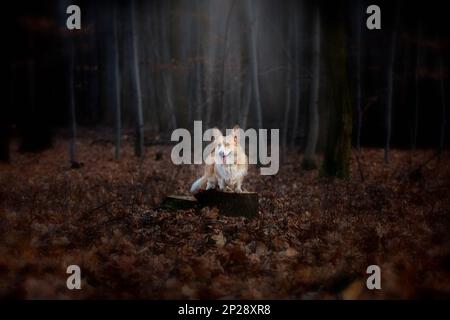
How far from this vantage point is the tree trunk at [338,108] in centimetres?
1225

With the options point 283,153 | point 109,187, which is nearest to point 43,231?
point 109,187

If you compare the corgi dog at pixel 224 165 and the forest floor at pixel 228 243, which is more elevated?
the corgi dog at pixel 224 165

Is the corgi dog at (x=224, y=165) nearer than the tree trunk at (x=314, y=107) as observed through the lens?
Yes

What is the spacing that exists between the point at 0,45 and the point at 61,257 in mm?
12173

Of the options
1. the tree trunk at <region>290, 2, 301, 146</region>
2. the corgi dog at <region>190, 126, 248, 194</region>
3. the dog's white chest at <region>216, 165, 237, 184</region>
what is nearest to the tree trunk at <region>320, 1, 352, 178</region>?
the tree trunk at <region>290, 2, 301, 146</region>

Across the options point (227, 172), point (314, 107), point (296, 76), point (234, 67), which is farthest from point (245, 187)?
point (234, 67)

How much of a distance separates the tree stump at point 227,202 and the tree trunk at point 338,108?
216 inches

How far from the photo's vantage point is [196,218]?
716cm

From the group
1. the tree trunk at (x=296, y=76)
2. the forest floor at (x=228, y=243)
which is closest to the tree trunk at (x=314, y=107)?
the tree trunk at (x=296, y=76)

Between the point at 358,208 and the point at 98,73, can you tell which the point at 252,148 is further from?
the point at 98,73

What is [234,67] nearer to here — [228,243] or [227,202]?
[227,202]

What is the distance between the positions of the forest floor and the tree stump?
187mm

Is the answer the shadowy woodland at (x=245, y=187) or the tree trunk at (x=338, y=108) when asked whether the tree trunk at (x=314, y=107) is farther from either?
the tree trunk at (x=338, y=108)

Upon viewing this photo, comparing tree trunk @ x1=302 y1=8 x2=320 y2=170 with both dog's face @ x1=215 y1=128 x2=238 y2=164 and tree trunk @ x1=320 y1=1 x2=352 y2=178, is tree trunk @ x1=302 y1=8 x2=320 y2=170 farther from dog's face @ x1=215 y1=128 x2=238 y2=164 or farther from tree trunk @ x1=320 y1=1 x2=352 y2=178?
dog's face @ x1=215 y1=128 x2=238 y2=164
